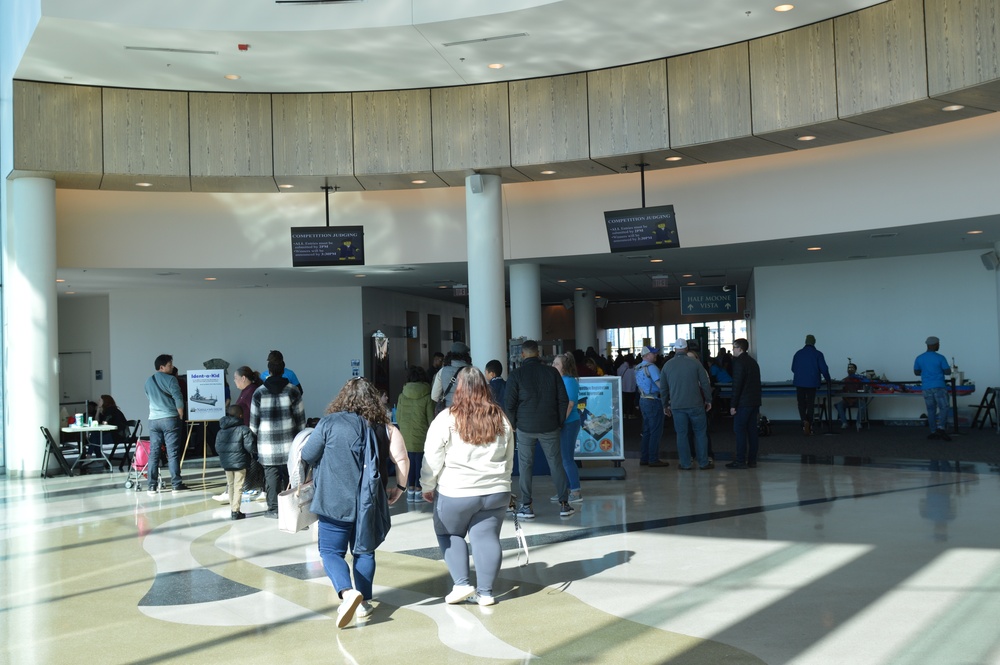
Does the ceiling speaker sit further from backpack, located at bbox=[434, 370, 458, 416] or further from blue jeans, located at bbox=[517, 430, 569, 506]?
blue jeans, located at bbox=[517, 430, 569, 506]

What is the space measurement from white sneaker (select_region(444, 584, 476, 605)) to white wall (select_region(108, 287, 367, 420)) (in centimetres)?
1229

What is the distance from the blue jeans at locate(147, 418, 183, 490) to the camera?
10.2 m

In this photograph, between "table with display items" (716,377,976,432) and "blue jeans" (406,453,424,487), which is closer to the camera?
"blue jeans" (406,453,424,487)

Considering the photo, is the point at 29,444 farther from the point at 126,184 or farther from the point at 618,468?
the point at 618,468

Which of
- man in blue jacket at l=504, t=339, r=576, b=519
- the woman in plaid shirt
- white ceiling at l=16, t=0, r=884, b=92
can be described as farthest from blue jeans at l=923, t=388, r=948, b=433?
the woman in plaid shirt

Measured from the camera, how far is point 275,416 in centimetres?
822

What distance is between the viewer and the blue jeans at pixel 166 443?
10.2 metres

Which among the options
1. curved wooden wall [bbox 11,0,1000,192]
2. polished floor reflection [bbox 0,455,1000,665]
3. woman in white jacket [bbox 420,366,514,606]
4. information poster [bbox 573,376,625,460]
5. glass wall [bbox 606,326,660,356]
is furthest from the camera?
glass wall [bbox 606,326,660,356]

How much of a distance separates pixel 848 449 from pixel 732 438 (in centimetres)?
227

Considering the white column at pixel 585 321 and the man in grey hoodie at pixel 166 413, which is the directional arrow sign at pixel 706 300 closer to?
the white column at pixel 585 321

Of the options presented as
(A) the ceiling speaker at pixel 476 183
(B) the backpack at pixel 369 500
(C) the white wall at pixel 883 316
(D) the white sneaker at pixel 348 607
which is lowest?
(D) the white sneaker at pixel 348 607

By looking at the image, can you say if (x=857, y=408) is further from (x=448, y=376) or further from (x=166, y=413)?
(x=166, y=413)

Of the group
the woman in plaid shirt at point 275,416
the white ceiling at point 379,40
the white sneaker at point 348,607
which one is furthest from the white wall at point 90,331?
the white sneaker at point 348,607

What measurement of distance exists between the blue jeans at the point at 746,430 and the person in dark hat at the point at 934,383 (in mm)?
3776
